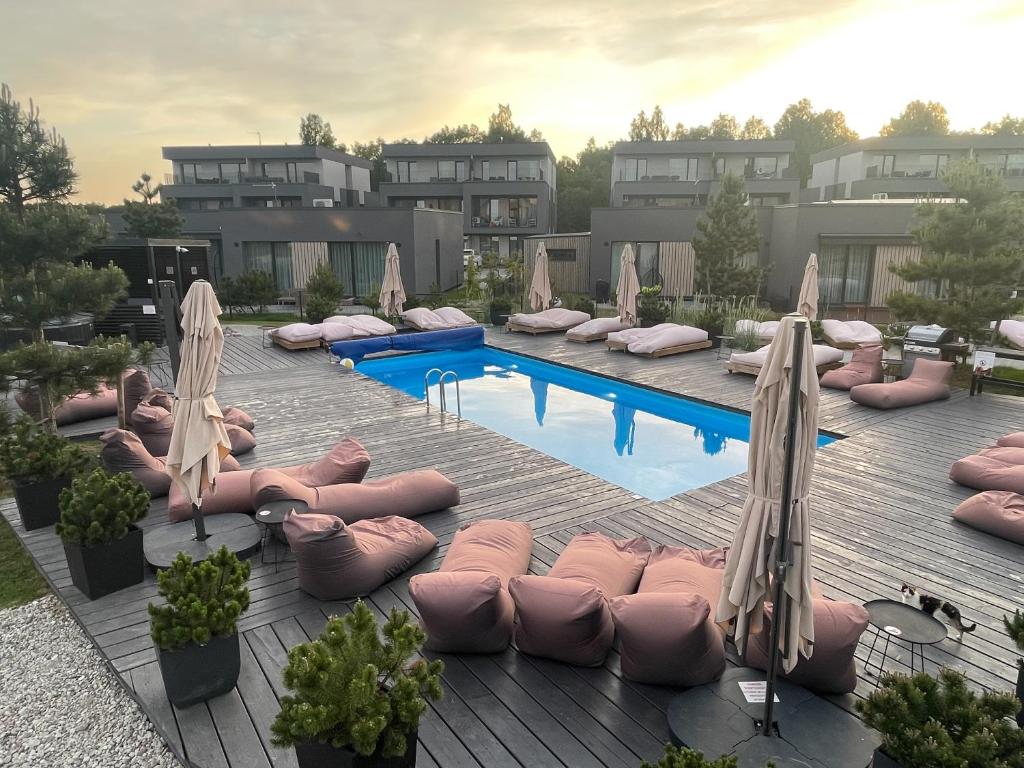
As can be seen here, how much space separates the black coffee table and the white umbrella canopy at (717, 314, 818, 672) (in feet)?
3.24

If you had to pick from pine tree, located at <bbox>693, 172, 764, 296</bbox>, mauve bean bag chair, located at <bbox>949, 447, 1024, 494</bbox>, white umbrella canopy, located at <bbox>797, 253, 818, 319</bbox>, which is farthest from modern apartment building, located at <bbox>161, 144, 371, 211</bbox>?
mauve bean bag chair, located at <bbox>949, 447, 1024, 494</bbox>

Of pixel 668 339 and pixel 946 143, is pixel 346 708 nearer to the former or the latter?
pixel 668 339

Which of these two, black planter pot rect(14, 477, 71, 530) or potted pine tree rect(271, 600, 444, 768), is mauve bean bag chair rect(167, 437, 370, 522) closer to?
black planter pot rect(14, 477, 71, 530)

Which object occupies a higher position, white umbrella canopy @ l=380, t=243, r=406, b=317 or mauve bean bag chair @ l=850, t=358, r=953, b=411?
white umbrella canopy @ l=380, t=243, r=406, b=317

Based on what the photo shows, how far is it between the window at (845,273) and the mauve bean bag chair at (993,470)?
1433cm

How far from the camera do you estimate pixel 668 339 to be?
15008 millimetres

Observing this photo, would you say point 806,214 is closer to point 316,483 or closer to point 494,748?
point 316,483

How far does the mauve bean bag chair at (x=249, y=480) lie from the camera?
6.13 m

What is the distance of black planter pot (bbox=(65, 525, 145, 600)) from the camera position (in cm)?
493

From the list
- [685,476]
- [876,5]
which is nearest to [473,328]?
[685,476]

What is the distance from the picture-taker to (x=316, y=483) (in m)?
6.46

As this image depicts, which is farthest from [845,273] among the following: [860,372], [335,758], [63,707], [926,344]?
[63,707]

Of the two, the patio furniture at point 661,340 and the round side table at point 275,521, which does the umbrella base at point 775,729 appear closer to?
the round side table at point 275,521

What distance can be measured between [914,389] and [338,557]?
9655mm
